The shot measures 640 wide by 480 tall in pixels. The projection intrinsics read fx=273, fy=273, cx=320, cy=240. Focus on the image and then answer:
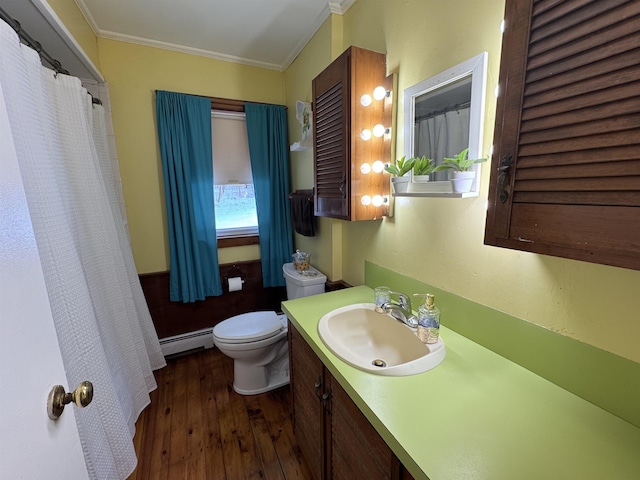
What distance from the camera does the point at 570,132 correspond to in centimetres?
54

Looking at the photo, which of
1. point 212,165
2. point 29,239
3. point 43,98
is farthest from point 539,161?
point 212,165

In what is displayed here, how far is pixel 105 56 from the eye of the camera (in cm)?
189

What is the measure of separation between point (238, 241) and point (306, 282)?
0.91 m

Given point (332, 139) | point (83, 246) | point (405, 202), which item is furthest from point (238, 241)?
point (405, 202)

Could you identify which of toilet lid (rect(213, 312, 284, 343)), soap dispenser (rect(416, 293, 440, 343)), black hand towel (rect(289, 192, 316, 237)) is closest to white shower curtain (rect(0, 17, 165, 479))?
toilet lid (rect(213, 312, 284, 343))

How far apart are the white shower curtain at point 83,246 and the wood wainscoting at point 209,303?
1.26 ft

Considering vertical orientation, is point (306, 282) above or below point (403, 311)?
below

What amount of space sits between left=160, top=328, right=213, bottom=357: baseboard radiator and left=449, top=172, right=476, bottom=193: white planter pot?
2.27 meters

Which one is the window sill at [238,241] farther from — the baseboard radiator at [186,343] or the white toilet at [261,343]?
the baseboard radiator at [186,343]

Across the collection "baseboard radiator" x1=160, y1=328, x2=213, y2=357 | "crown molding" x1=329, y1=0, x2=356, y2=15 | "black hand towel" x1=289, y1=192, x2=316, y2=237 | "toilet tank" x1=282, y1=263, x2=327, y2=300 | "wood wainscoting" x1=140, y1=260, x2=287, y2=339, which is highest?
"crown molding" x1=329, y1=0, x2=356, y2=15

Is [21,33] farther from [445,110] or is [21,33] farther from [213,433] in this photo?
[213,433]

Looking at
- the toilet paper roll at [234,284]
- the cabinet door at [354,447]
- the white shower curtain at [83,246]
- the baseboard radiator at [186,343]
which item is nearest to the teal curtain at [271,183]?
the toilet paper roll at [234,284]

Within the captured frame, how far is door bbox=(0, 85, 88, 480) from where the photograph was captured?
1.55ft

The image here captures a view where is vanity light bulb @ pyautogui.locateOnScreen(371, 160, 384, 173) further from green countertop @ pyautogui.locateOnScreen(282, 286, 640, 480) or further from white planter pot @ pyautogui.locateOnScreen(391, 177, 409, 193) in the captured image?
green countertop @ pyautogui.locateOnScreen(282, 286, 640, 480)
